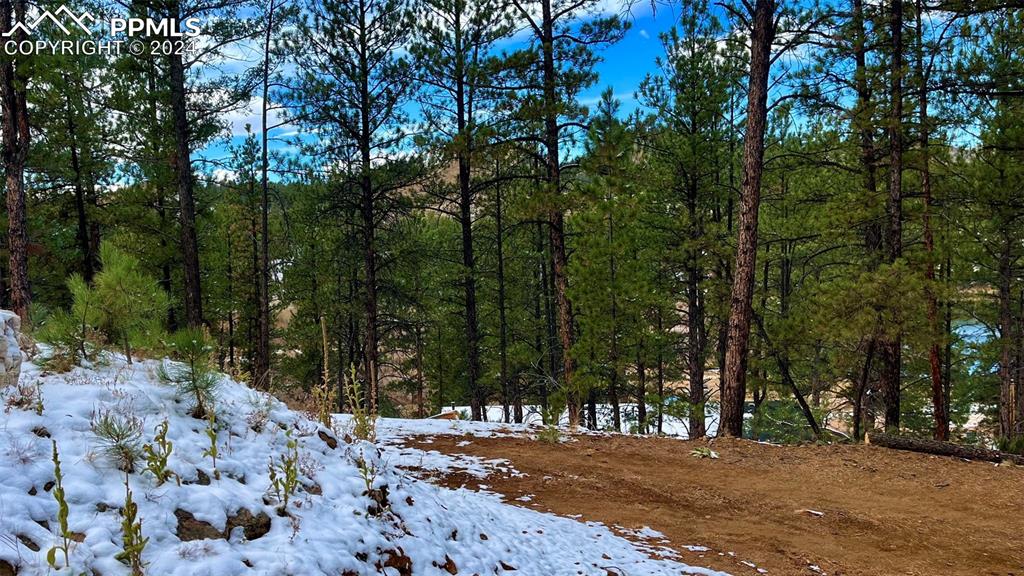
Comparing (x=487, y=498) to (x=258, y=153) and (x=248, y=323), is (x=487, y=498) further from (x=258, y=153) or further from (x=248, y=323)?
(x=248, y=323)

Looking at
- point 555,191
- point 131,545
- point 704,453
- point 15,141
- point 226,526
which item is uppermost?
point 15,141

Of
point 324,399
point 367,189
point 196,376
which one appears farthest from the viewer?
point 367,189

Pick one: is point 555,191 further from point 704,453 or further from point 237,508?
point 237,508

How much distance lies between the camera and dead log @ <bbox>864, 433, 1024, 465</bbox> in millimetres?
7406

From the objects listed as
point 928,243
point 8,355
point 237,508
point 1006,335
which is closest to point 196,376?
point 8,355

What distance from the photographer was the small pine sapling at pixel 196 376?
3.61m

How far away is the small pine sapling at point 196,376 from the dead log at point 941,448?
936cm

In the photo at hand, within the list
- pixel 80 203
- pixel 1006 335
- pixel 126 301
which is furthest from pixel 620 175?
pixel 80 203

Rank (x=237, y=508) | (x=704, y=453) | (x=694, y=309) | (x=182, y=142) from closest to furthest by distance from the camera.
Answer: (x=237, y=508)
(x=704, y=453)
(x=182, y=142)
(x=694, y=309)

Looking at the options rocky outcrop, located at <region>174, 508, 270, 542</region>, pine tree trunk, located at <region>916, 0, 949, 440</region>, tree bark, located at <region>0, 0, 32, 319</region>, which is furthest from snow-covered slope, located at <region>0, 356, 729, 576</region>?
pine tree trunk, located at <region>916, 0, 949, 440</region>

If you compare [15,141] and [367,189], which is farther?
[367,189]

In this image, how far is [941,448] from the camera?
7746 mm

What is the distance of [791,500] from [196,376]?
617cm

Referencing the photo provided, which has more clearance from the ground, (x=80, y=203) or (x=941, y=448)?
(x=80, y=203)
